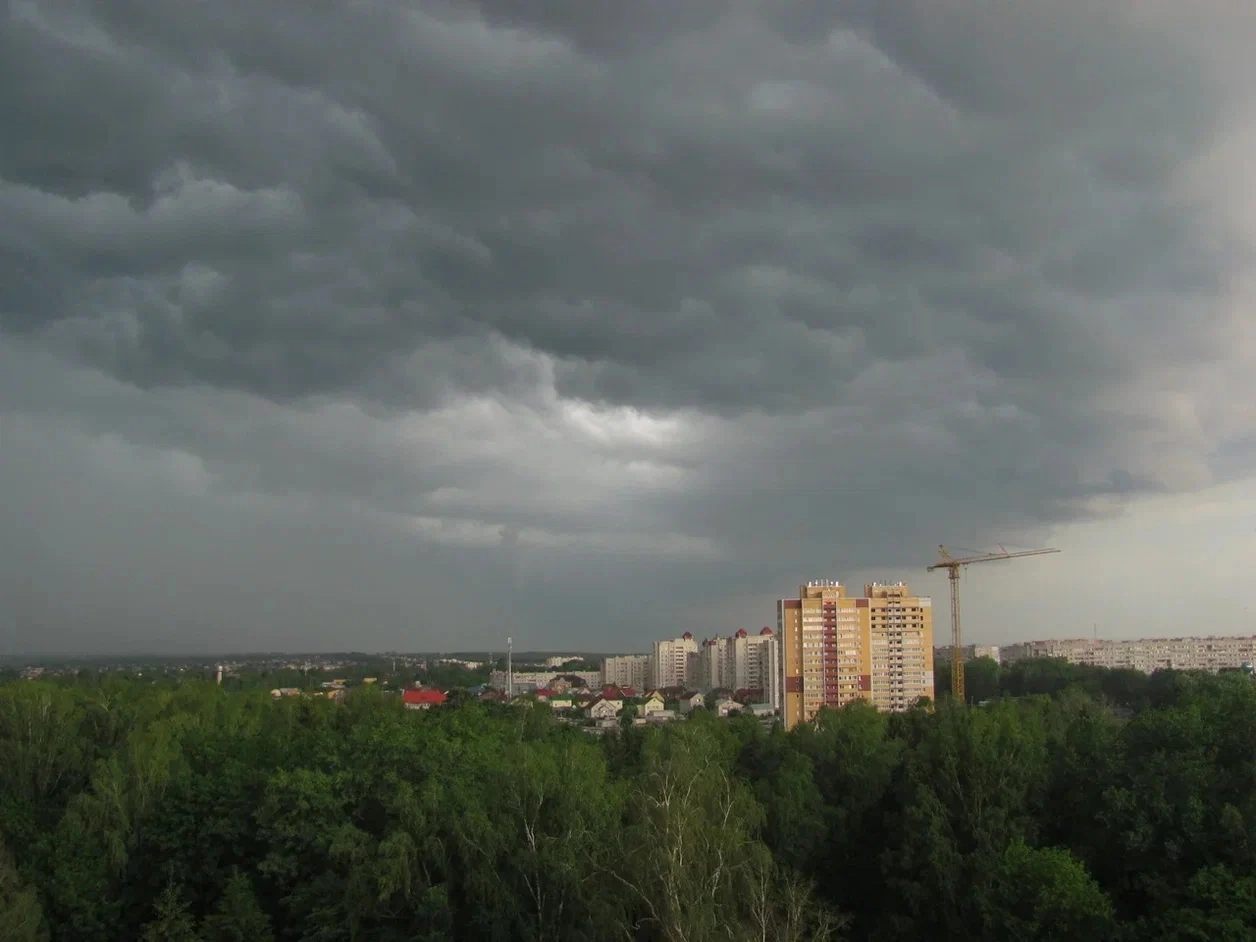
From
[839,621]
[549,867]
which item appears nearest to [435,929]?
[549,867]

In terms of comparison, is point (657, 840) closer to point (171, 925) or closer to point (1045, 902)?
point (1045, 902)

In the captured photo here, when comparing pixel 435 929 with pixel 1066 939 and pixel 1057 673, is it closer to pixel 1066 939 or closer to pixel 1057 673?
pixel 1066 939

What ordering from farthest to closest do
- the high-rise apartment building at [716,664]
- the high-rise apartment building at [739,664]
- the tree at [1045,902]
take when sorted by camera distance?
the high-rise apartment building at [716,664] < the high-rise apartment building at [739,664] < the tree at [1045,902]

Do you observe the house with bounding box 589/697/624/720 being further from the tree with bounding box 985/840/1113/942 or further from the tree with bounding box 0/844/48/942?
the tree with bounding box 985/840/1113/942

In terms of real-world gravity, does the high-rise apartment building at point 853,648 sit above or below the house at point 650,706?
above

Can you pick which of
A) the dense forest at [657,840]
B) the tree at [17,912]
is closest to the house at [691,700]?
the dense forest at [657,840]

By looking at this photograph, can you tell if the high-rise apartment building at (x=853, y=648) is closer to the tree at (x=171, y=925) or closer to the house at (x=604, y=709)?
the house at (x=604, y=709)
